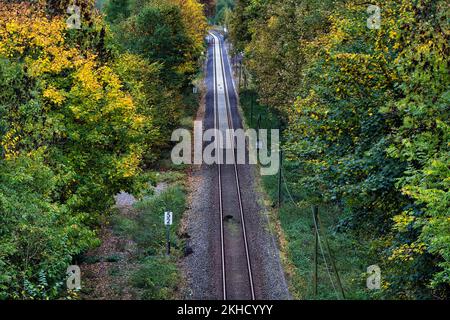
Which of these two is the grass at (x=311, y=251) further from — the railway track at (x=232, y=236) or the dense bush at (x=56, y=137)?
the dense bush at (x=56, y=137)

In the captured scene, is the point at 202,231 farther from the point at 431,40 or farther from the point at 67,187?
the point at 431,40

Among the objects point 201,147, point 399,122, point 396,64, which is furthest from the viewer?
point 201,147

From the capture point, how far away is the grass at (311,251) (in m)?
24.1

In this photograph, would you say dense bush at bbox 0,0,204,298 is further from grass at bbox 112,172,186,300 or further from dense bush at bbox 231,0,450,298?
dense bush at bbox 231,0,450,298

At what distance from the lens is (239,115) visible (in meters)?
62.3

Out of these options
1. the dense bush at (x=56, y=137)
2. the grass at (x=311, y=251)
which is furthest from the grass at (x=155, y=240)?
the grass at (x=311, y=251)

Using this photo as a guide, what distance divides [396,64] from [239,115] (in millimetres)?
45319

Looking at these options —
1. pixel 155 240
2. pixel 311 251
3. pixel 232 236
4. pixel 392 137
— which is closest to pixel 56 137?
pixel 155 240

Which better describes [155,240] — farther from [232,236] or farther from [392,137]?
[392,137]

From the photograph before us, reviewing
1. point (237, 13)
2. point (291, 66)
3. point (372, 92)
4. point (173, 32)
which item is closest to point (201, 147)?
point (173, 32)

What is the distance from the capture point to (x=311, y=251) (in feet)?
93.1

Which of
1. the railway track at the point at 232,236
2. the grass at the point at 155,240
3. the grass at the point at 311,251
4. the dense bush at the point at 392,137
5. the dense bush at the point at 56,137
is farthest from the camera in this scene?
the grass at the point at 155,240

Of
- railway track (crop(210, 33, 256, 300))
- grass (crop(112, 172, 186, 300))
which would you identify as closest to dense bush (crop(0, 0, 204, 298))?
grass (crop(112, 172, 186, 300))

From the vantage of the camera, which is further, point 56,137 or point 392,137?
point 56,137
